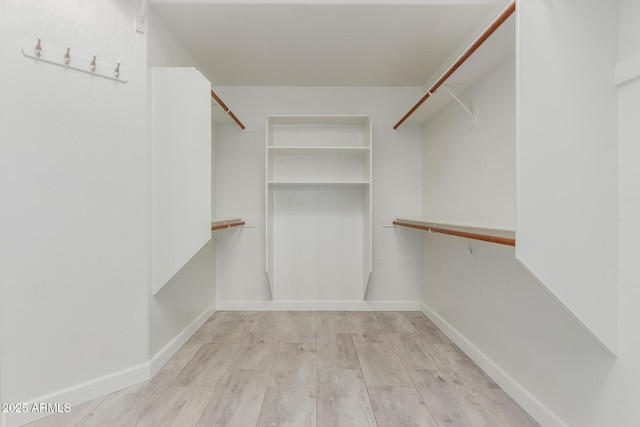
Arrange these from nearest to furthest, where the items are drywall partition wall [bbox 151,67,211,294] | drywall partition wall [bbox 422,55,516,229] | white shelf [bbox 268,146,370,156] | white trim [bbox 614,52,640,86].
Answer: white trim [bbox 614,52,640,86]
drywall partition wall [bbox 422,55,516,229]
drywall partition wall [bbox 151,67,211,294]
white shelf [bbox 268,146,370,156]

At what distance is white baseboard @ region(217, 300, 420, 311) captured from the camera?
2762 mm

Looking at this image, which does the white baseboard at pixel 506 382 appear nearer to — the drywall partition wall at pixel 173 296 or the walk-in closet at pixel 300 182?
the walk-in closet at pixel 300 182

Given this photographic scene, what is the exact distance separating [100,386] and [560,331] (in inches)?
83.3

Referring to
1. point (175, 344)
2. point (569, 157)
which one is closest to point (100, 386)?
point (175, 344)

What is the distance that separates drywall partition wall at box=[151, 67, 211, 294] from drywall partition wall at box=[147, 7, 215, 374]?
6.6 inches

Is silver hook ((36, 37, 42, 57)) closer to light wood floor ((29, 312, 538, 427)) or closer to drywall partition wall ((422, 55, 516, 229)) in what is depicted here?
light wood floor ((29, 312, 538, 427))

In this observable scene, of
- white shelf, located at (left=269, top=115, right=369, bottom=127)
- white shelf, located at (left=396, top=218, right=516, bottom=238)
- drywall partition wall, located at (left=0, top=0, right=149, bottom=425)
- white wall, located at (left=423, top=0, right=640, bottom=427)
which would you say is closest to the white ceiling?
white shelf, located at (left=269, top=115, right=369, bottom=127)

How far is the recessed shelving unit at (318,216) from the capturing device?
9.00ft

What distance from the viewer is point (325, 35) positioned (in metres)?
1.96

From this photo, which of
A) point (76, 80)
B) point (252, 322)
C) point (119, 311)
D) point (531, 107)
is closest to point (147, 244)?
point (119, 311)

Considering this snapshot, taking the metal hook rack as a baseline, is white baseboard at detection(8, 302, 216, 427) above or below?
below

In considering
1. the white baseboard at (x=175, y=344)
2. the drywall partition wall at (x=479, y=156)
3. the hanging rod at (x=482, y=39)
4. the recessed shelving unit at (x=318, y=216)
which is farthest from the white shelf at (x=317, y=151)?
the white baseboard at (x=175, y=344)

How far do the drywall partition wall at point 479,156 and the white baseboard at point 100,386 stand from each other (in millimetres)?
1898

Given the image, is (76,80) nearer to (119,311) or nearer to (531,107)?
(119,311)
